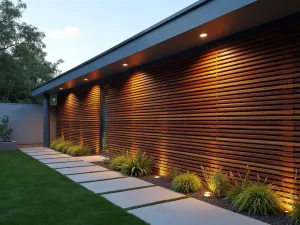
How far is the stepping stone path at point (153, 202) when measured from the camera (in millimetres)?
Answer: 3395

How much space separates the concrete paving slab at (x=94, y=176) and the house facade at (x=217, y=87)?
3.23 ft

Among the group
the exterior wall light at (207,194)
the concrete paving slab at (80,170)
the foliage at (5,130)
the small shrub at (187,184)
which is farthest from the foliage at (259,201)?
the foliage at (5,130)

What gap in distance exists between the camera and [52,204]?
395 cm

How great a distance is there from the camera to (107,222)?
3254 millimetres

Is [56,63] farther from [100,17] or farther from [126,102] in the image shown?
[126,102]

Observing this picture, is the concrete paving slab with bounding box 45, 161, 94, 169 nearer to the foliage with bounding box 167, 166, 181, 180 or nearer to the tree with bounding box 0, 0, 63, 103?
the foliage with bounding box 167, 166, 181, 180

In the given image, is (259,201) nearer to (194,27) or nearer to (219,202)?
(219,202)

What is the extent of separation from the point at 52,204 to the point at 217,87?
320 centimetres

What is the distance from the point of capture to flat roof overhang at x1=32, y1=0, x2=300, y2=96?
133 inches

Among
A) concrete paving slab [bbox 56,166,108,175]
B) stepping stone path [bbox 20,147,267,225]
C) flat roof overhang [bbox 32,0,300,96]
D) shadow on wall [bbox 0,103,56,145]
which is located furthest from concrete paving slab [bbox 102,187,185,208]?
shadow on wall [bbox 0,103,56,145]

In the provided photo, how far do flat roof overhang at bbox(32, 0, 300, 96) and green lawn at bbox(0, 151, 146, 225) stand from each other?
2.73 m

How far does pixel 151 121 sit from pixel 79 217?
3503 millimetres

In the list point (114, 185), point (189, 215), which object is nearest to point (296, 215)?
point (189, 215)

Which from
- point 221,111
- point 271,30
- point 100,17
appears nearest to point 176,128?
point 221,111
